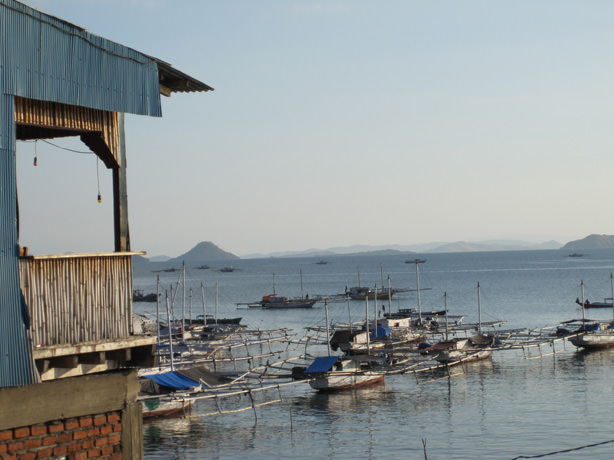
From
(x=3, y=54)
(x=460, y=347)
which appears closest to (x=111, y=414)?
(x=3, y=54)

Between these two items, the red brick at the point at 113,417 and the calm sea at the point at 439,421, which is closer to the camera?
the red brick at the point at 113,417

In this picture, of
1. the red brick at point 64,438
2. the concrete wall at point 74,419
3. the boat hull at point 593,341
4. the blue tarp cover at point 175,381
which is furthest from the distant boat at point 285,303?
the red brick at point 64,438

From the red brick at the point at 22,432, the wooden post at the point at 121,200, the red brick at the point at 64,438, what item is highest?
the wooden post at the point at 121,200

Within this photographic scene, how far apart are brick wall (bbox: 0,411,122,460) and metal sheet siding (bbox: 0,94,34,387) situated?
0.69 meters

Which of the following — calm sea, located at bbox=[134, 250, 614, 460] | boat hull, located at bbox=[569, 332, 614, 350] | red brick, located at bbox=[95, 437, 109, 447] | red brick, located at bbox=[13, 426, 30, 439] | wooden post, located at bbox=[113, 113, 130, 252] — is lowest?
calm sea, located at bbox=[134, 250, 614, 460]

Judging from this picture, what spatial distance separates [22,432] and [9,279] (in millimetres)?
1951

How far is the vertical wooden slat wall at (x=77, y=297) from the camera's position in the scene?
10.9m

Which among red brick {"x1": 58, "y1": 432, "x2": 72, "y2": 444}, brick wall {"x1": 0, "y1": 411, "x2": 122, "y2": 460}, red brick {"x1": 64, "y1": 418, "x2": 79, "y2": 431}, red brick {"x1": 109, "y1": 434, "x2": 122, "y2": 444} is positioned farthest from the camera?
red brick {"x1": 109, "y1": 434, "x2": 122, "y2": 444}

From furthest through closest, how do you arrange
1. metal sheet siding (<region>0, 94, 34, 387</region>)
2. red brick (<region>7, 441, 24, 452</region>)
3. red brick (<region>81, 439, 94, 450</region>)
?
red brick (<region>81, 439, 94, 450</region>) → metal sheet siding (<region>0, 94, 34, 387</region>) → red brick (<region>7, 441, 24, 452</region>)

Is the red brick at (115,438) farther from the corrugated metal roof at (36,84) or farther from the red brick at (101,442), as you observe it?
the corrugated metal roof at (36,84)

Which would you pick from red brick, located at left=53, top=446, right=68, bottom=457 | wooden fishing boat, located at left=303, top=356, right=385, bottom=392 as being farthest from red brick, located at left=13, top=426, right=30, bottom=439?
wooden fishing boat, located at left=303, top=356, right=385, bottom=392

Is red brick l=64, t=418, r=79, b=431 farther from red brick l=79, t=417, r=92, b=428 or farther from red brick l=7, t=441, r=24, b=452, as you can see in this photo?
red brick l=7, t=441, r=24, b=452

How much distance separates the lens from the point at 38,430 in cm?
1019

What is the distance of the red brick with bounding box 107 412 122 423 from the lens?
1109 centimetres
